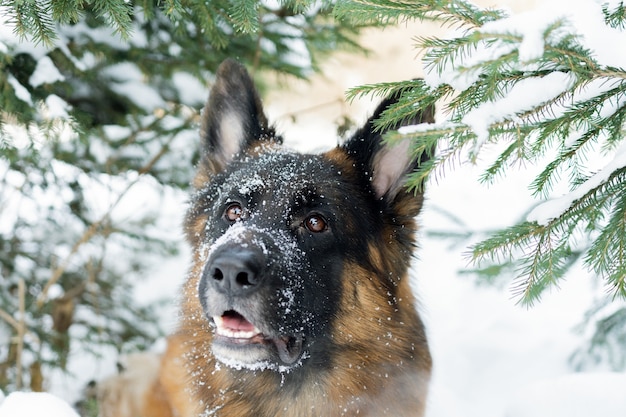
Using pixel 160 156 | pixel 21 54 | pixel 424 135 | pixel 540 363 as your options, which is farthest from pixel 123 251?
pixel 424 135

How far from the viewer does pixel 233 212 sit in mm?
2986

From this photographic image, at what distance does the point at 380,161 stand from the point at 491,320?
3.39 metres

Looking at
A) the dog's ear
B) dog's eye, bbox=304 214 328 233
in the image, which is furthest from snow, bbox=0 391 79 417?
the dog's ear

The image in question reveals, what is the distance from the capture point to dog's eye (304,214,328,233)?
2855 mm

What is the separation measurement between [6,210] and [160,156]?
4.65 feet

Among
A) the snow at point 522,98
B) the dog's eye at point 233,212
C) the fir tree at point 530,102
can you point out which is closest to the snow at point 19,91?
the dog's eye at point 233,212

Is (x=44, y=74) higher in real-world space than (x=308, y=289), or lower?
higher

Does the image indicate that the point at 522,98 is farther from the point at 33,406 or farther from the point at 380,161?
the point at 33,406

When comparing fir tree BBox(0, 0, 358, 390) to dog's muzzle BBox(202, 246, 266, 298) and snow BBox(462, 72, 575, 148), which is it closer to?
dog's muzzle BBox(202, 246, 266, 298)

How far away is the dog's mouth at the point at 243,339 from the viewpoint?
2549 millimetres

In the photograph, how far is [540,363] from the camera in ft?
16.2

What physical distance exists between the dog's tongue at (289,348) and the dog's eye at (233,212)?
0.68 meters

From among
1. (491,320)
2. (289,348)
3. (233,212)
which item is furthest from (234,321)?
(491,320)

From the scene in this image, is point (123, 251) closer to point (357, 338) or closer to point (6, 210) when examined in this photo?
point (6, 210)
